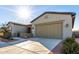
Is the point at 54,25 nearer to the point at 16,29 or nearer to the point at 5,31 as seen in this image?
the point at 16,29

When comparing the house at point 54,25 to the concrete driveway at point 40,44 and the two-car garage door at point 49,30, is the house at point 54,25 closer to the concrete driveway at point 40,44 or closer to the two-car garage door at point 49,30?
the two-car garage door at point 49,30

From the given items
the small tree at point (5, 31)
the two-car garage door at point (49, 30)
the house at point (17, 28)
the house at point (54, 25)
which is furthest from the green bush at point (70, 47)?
the small tree at point (5, 31)

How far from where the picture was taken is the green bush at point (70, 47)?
11.8ft

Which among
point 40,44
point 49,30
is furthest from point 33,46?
point 49,30

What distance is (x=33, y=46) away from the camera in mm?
3797

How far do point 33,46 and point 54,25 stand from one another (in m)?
0.95

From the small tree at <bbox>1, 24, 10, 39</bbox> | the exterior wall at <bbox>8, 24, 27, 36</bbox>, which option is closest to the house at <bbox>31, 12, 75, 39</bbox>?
the exterior wall at <bbox>8, 24, 27, 36</bbox>

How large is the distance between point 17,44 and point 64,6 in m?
1.88

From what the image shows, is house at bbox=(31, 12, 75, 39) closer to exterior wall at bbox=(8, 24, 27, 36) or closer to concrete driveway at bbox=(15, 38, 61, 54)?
concrete driveway at bbox=(15, 38, 61, 54)

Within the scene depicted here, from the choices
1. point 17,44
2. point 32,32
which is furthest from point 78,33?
point 17,44

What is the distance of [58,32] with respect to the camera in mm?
3904

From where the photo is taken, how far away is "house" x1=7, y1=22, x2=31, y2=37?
382cm
